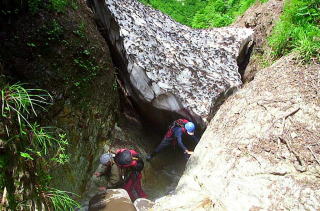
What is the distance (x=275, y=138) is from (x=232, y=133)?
0.88 m

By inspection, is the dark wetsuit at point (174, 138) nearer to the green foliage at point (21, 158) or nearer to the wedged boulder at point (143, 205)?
the wedged boulder at point (143, 205)

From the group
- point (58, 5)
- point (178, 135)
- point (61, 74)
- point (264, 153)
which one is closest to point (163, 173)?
point (178, 135)

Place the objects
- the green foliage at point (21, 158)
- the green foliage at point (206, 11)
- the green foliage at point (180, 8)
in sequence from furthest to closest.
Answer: the green foliage at point (180, 8)
the green foliage at point (206, 11)
the green foliage at point (21, 158)

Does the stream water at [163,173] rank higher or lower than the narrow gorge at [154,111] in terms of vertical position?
lower

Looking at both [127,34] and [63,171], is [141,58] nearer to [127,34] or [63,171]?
[127,34]

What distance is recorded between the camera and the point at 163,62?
7.32 m

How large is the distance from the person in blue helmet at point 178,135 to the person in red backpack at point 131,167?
146 centimetres

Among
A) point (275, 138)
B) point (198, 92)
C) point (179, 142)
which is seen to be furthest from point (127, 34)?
point (275, 138)

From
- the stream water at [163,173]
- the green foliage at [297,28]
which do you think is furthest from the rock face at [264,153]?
the stream water at [163,173]

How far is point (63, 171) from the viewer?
15.6 feet

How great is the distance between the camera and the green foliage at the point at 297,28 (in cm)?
646

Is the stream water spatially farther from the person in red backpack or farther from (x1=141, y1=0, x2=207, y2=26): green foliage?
(x1=141, y1=0, x2=207, y2=26): green foliage

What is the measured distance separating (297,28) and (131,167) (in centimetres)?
502

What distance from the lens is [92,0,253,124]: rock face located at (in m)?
6.91
